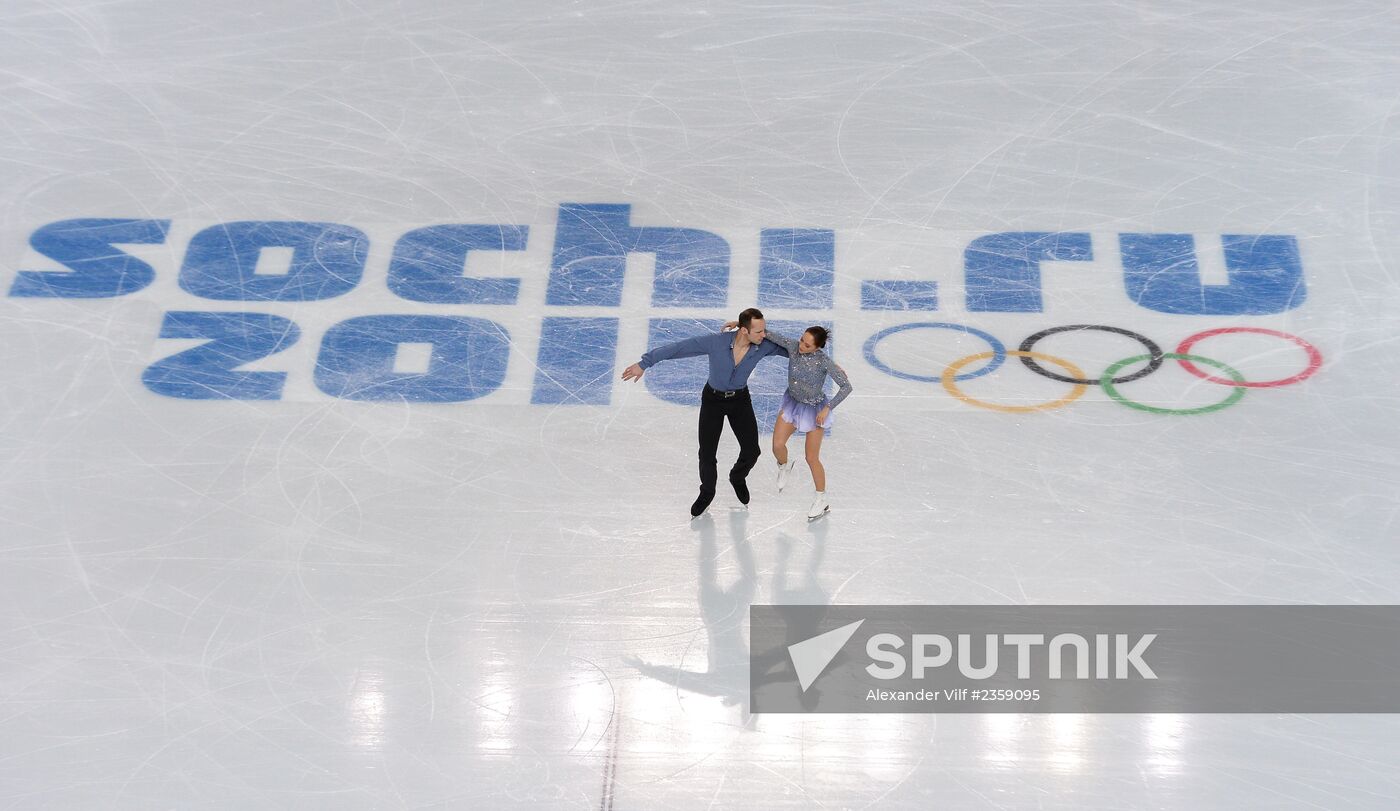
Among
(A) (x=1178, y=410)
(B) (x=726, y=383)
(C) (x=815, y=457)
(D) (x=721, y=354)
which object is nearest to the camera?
(D) (x=721, y=354)

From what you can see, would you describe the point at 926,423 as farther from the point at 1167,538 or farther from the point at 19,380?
the point at 19,380

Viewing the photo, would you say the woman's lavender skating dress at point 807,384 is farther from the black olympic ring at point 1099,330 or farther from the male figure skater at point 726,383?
the black olympic ring at point 1099,330

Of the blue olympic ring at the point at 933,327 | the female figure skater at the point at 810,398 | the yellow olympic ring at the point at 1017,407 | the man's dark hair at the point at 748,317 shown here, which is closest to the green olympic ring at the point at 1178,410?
the yellow olympic ring at the point at 1017,407

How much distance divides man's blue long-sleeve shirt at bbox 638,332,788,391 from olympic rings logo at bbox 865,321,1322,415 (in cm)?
214

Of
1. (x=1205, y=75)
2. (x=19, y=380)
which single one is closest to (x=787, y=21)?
(x=1205, y=75)

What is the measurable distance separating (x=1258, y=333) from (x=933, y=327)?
7.56 ft

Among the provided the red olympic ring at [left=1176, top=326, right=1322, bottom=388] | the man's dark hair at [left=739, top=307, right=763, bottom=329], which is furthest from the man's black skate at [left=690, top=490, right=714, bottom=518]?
the red olympic ring at [left=1176, top=326, right=1322, bottom=388]

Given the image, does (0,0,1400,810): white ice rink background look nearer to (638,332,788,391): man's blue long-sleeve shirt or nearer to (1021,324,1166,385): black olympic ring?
(1021,324,1166,385): black olympic ring

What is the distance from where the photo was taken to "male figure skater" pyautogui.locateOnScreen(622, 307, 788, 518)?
881cm

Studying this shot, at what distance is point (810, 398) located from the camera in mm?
9125

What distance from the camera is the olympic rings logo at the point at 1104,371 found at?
10.5 meters

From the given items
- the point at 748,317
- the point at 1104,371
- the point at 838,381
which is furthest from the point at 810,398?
the point at 1104,371

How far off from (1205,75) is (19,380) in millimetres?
10023

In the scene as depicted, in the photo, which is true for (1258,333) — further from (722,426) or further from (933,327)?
(722,426)
